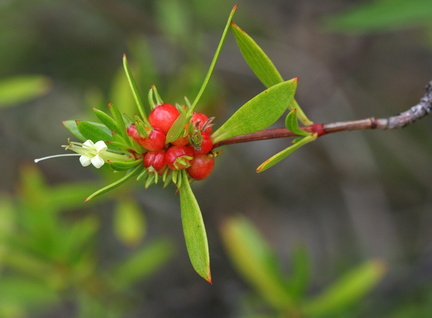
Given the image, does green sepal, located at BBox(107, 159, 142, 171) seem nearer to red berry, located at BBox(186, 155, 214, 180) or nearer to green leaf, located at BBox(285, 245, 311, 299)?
red berry, located at BBox(186, 155, 214, 180)

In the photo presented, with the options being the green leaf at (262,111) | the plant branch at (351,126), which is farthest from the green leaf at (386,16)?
the green leaf at (262,111)

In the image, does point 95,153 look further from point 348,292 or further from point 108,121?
point 348,292

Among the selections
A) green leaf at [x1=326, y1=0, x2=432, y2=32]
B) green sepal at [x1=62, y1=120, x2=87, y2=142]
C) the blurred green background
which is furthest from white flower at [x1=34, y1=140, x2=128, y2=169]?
the blurred green background

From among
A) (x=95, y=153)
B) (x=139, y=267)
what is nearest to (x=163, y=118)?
(x=95, y=153)

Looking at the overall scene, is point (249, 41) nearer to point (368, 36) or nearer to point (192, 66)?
point (192, 66)

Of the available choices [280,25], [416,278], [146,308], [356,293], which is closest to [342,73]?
[280,25]

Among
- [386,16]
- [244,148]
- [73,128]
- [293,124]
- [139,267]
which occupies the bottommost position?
[293,124]
